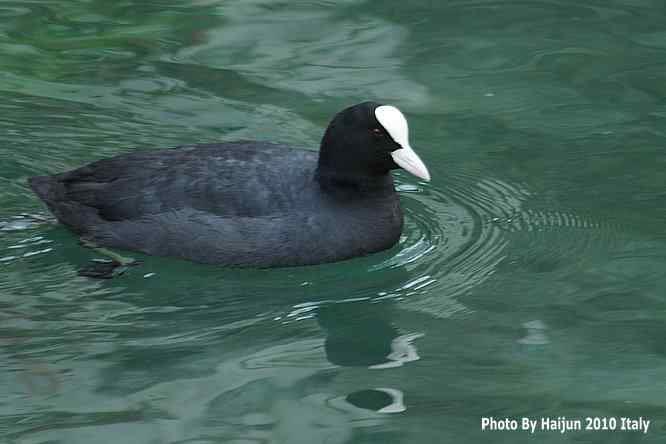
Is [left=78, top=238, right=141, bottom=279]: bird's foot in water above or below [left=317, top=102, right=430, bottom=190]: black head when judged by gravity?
below

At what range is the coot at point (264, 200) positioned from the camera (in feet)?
19.5

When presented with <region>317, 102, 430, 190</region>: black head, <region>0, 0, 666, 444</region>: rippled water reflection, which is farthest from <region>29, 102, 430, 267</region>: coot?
<region>0, 0, 666, 444</region>: rippled water reflection

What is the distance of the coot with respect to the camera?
5.95m

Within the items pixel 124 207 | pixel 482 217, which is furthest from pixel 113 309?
pixel 482 217

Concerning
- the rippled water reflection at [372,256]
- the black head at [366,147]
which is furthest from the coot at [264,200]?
the rippled water reflection at [372,256]

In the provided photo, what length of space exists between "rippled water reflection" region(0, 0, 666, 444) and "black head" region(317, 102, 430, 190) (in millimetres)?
398

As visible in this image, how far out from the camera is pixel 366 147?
6.00 m

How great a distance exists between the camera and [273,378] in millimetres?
5031

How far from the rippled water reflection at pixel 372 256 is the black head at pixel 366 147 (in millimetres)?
398

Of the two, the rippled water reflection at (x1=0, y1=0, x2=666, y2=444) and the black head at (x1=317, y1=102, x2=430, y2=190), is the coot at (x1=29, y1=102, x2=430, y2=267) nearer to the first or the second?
the black head at (x1=317, y1=102, x2=430, y2=190)

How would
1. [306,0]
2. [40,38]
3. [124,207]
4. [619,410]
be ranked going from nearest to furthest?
1. [619,410]
2. [124,207]
3. [40,38]
4. [306,0]

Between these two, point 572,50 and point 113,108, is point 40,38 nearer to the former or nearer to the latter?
point 113,108

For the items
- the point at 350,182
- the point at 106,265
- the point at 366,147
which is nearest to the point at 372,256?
the point at 350,182

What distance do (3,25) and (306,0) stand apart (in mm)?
1966
